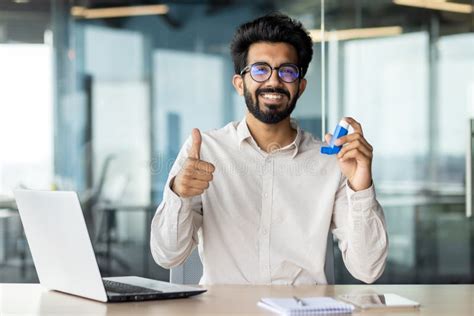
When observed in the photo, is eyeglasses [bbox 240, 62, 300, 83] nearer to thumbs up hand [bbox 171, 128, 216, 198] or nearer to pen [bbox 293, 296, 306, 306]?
thumbs up hand [bbox 171, 128, 216, 198]

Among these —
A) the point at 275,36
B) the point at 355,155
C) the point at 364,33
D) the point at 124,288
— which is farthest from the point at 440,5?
the point at 124,288

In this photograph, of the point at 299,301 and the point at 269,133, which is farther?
the point at 269,133

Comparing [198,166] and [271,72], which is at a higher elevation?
[271,72]

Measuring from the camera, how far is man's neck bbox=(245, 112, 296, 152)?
9.31ft

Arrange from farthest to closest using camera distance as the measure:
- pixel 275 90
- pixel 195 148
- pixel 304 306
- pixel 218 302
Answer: pixel 275 90
pixel 195 148
pixel 218 302
pixel 304 306

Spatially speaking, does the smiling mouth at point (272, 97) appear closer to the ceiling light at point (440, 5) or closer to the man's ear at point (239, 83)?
the man's ear at point (239, 83)

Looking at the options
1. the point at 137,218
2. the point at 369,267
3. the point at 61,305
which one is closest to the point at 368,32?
the point at 137,218

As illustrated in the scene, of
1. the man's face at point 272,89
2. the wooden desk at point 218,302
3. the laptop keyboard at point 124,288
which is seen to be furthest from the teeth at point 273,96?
the laptop keyboard at point 124,288

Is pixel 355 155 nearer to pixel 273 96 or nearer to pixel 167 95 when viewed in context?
pixel 273 96

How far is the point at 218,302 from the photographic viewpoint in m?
2.17

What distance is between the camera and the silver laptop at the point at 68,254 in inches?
82.0

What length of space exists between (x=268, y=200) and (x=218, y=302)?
0.65 meters

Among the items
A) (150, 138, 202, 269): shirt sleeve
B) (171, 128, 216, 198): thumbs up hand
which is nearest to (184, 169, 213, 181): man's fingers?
(171, 128, 216, 198): thumbs up hand

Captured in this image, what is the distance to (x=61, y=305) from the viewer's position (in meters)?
2.16
